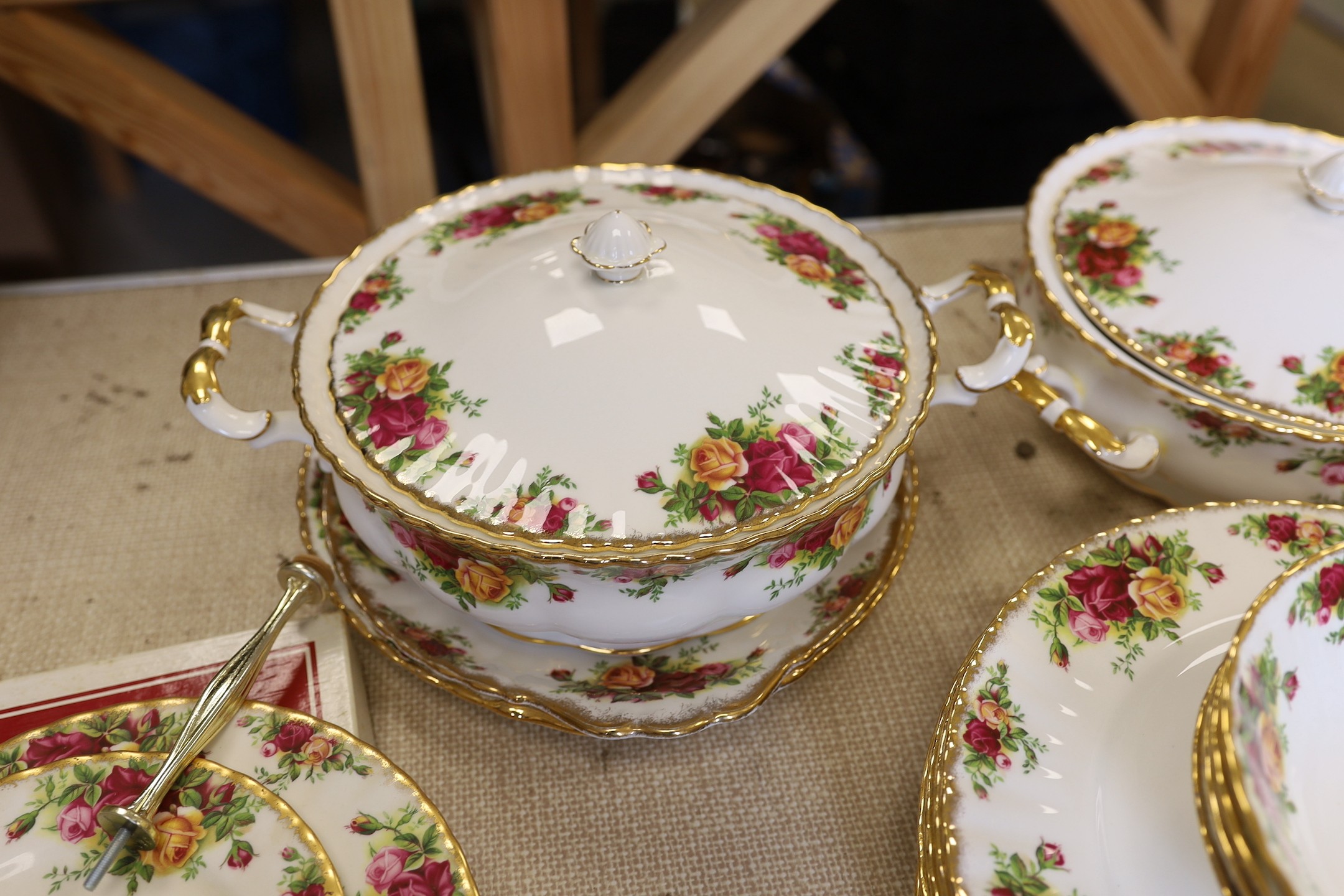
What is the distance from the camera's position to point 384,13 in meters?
0.80

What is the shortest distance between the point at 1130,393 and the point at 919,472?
0.64 ft

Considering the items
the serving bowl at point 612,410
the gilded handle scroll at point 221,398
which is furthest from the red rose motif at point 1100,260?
the gilded handle scroll at point 221,398

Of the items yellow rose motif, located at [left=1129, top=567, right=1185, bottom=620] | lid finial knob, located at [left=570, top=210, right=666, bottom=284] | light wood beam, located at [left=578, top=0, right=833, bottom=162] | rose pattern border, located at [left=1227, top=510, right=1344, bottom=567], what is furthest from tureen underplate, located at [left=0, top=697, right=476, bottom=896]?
light wood beam, located at [left=578, top=0, right=833, bottom=162]

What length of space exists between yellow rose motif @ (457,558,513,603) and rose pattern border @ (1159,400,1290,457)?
18.5 inches

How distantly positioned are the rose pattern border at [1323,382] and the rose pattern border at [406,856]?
606 millimetres

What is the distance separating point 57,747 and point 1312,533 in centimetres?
78

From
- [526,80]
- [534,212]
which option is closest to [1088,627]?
[534,212]

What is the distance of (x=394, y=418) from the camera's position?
55 cm

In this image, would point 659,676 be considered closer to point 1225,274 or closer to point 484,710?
point 484,710

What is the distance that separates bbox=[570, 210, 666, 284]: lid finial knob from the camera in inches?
21.2

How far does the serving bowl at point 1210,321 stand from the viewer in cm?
61

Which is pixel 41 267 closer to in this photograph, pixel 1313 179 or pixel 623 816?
pixel 623 816

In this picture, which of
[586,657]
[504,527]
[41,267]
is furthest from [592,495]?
[41,267]

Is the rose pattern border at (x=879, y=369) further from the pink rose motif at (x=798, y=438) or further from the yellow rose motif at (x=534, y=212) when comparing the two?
the yellow rose motif at (x=534, y=212)
